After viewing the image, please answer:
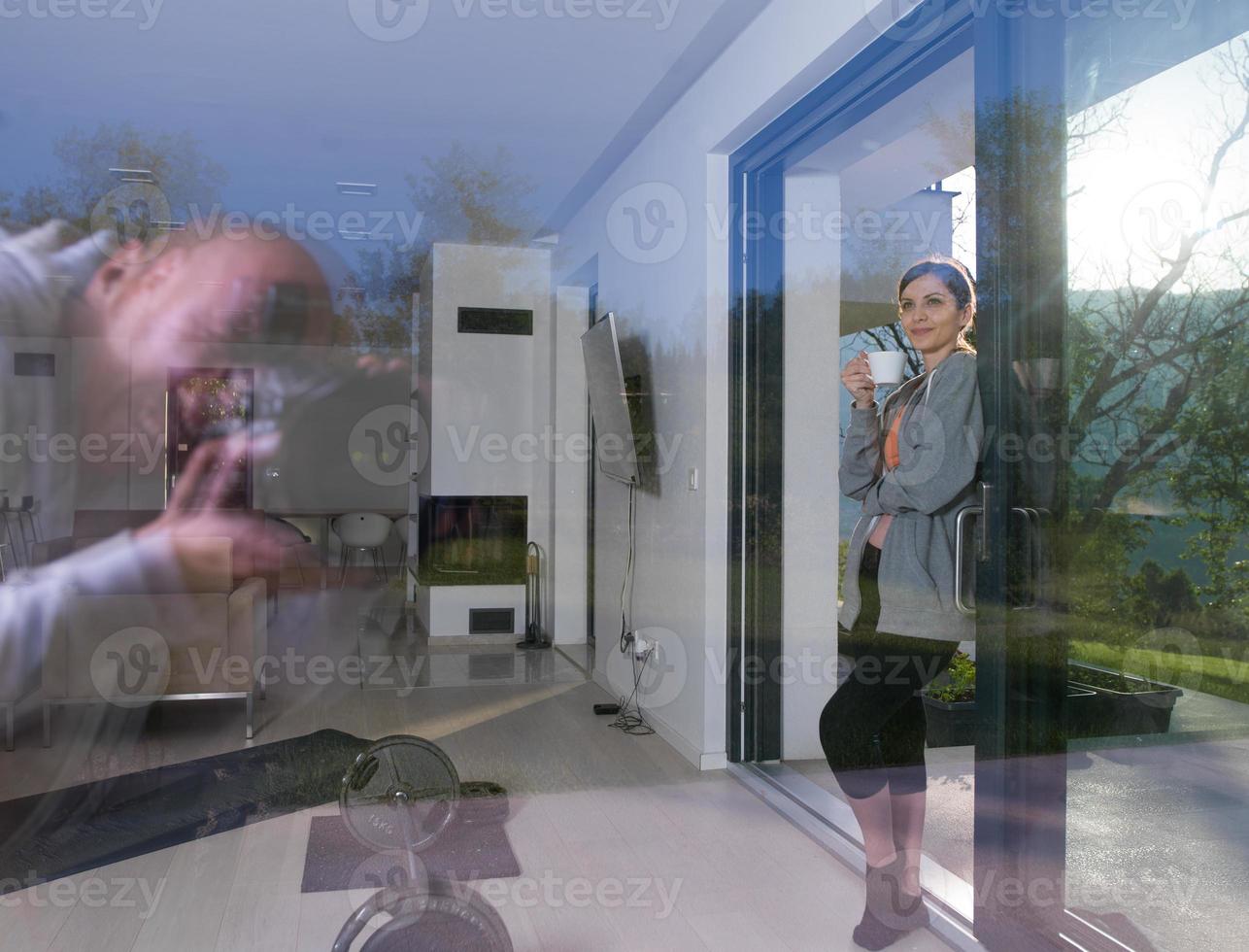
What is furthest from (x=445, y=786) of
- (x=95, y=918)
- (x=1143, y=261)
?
(x=1143, y=261)

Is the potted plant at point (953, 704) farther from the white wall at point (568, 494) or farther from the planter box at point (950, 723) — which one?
the white wall at point (568, 494)

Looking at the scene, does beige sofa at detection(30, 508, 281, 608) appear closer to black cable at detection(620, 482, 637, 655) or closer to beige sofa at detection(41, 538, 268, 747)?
beige sofa at detection(41, 538, 268, 747)

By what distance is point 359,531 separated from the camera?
3.75 metres

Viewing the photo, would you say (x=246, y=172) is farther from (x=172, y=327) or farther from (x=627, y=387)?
(x=627, y=387)

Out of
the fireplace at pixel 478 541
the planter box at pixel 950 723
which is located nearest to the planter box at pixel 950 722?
the planter box at pixel 950 723

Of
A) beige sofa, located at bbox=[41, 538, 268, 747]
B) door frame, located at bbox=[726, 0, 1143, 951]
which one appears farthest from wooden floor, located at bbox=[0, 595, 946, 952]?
door frame, located at bbox=[726, 0, 1143, 951]

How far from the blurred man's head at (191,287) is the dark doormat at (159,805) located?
1.30 metres

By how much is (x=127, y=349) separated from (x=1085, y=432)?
2765mm

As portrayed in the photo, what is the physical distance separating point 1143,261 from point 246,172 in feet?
8.57

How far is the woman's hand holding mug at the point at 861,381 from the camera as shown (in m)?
2.49

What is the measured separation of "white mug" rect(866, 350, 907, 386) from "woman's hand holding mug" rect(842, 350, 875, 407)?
3 centimetres

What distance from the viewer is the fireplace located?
16.9ft

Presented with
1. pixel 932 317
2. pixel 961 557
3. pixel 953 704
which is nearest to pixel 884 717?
pixel 953 704

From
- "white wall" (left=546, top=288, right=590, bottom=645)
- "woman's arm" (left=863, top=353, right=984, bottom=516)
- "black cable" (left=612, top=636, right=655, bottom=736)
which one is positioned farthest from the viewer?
"white wall" (left=546, top=288, right=590, bottom=645)
